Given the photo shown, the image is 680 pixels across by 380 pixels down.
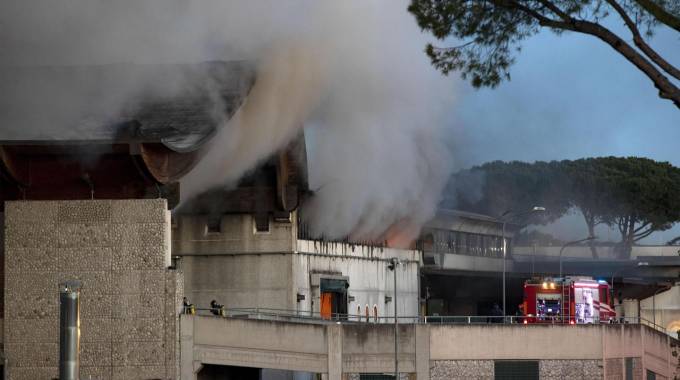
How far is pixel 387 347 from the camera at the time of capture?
43.1m

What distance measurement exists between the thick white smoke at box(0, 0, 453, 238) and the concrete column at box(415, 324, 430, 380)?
10.9m

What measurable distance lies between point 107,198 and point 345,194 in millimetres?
18216

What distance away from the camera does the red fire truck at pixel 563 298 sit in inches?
2117

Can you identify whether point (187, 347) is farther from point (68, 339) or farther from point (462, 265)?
point (462, 265)

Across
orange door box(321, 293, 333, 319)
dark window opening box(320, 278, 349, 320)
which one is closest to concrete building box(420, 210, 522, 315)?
dark window opening box(320, 278, 349, 320)

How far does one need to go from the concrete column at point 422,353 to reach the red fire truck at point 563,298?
428 inches

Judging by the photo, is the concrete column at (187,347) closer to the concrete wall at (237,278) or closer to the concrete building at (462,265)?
the concrete wall at (237,278)

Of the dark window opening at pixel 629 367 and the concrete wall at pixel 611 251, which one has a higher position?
the concrete wall at pixel 611 251

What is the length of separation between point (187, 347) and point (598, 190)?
77.9 m

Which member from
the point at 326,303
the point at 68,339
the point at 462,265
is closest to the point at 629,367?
the point at 326,303

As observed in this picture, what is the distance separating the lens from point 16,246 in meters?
41.8

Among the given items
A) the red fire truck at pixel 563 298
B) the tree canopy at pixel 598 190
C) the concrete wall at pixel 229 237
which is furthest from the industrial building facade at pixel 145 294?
the tree canopy at pixel 598 190

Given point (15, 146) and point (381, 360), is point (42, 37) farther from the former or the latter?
point (381, 360)

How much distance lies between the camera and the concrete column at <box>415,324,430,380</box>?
142 feet
